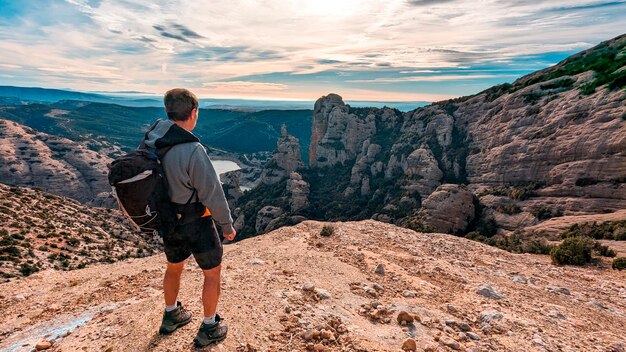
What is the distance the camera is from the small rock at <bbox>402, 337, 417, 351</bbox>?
536 centimetres

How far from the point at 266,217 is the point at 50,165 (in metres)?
97.0

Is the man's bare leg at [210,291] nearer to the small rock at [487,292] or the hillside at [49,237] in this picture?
the small rock at [487,292]

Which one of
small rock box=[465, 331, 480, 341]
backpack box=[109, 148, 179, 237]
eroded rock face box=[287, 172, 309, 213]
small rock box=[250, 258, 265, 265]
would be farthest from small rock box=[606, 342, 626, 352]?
eroded rock face box=[287, 172, 309, 213]

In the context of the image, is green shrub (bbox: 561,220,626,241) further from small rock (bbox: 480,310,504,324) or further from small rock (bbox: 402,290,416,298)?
small rock (bbox: 402,290,416,298)

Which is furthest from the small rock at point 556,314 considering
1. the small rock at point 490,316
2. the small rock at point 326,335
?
the small rock at point 326,335

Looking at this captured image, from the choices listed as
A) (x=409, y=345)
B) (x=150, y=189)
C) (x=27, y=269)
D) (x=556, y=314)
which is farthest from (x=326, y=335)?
(x=27, y=269)

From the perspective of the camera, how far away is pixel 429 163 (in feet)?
211

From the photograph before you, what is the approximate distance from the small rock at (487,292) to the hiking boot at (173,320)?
7.46m

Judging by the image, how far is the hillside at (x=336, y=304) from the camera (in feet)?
17.8

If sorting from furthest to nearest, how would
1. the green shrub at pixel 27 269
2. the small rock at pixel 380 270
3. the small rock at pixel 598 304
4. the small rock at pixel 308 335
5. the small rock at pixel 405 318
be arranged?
1. the green shrub at pixel 27 269
2. the small rock at pixel 380 270
3. the small rock at pixel 598 304
4. the small rock at pixel 405 318
5. the small rock at pixel 308 335

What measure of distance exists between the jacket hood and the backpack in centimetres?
12

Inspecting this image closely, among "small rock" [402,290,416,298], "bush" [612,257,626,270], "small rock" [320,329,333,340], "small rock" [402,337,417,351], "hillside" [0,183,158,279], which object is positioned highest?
"small rock" [320,329,333,340]

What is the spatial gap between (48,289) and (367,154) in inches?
3367

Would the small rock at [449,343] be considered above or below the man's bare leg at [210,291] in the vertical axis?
below
